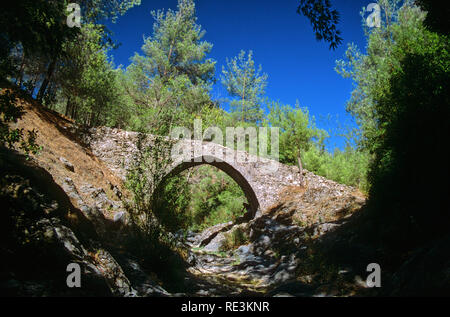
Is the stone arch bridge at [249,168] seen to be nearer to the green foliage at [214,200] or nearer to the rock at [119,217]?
the green foliage at [214,200]

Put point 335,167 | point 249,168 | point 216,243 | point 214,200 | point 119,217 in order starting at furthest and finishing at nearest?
1. point 214,200
2. point 335,167
3. point 249,168
4. point 216,243
5. point 119,217

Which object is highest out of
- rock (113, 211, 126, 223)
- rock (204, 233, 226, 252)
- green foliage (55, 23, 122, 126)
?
green foliage (55, 23, 122, 126)

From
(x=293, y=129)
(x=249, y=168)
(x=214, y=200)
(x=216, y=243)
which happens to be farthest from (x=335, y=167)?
(x=216, y=243)

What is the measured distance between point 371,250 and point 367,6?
19.6 metres

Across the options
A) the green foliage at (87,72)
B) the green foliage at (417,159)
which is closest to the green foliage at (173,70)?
the green foliage at (87,72)

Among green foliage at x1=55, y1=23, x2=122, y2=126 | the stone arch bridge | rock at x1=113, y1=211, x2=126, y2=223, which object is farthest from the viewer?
the stone arch bridge

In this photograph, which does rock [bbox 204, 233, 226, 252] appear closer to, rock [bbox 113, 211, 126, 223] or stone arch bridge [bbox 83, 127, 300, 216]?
stone arch bridge [bbox 83, 127, 300, 216]

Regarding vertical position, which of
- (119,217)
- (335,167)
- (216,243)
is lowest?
(216,243)

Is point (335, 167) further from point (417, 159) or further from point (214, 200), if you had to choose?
point (417, 159)

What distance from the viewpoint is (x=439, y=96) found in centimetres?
491

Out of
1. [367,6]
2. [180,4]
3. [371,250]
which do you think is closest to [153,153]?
[371,250]

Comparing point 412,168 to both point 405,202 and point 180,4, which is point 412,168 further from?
point 180,4

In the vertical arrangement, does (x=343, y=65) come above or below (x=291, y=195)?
above

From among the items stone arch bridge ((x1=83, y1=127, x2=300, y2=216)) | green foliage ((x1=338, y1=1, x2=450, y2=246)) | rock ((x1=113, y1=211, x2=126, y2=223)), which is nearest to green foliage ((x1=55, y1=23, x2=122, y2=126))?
stone arch bridge ((x1=83, y1=127, x2=300, y2=216))
